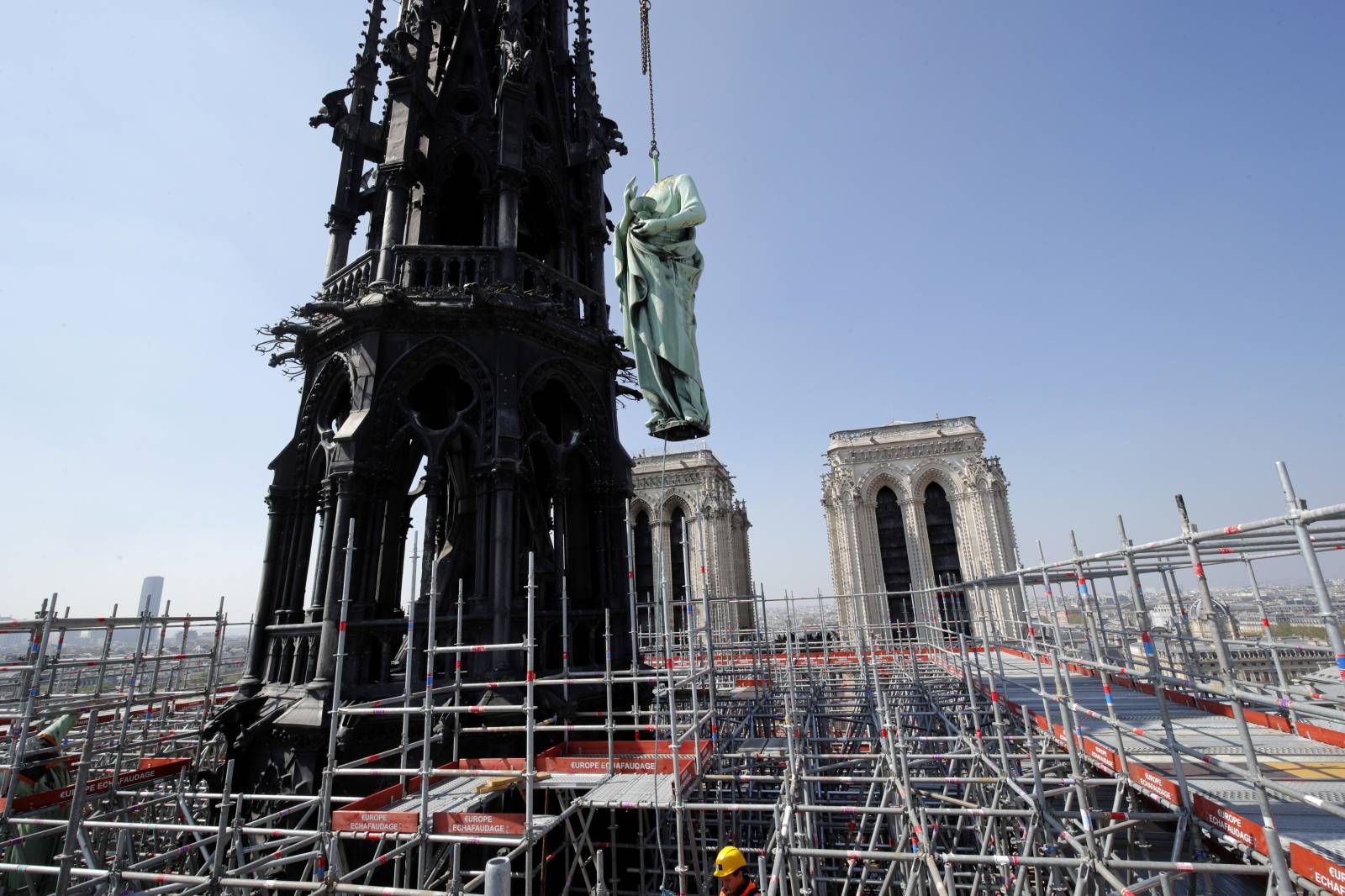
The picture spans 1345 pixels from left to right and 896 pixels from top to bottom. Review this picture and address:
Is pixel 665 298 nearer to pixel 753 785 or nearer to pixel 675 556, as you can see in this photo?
pixel 753 785

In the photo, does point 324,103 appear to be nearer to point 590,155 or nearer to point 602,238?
point 590,155

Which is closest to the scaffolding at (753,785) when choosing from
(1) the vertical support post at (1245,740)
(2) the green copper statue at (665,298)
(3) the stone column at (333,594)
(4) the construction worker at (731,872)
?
(1) the vertical support post at (1245,740)

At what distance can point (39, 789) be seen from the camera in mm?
10109

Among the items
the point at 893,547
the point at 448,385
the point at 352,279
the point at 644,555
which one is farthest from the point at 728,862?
the point at 644,555

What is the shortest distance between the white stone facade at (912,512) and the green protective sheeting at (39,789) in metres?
29.6

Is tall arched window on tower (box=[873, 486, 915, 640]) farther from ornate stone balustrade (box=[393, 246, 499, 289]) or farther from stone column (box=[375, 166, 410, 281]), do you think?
stone column (box=[375, 166, 410, 281])

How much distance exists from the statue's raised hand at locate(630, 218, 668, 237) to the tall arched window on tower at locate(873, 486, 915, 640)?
28.2 m

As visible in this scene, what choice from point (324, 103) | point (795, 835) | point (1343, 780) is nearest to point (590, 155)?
point (324, 103)

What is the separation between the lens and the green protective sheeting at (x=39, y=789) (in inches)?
361

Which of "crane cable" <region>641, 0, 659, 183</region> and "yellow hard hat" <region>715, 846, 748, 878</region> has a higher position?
"crane cable" <region>641, 0, 659, 183</region>

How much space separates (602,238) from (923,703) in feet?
45.8

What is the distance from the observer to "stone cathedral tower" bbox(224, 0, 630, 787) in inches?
428

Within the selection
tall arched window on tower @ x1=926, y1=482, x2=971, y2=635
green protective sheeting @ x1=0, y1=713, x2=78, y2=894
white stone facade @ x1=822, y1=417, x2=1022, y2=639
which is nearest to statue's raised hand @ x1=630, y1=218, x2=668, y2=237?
green protective sheeting @ x1=0, y1=713, x2=78, y2=894

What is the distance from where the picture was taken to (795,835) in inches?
268
